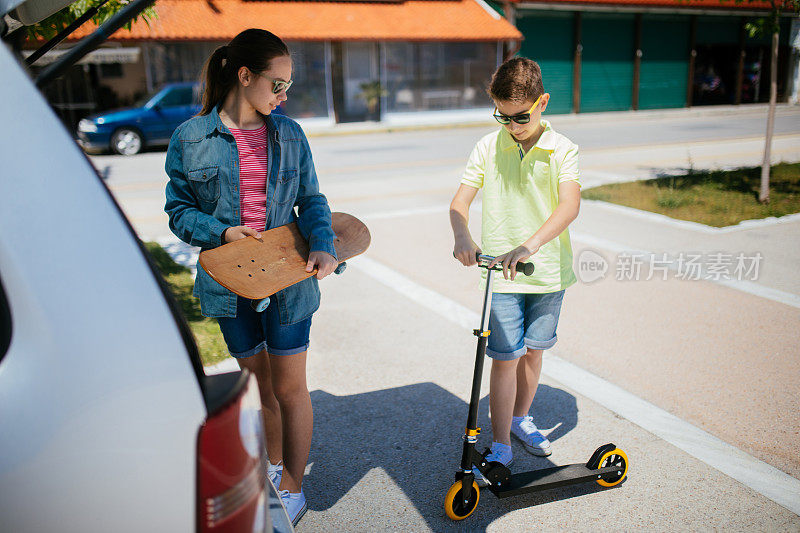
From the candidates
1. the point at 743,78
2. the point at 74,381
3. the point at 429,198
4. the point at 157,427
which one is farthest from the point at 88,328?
the point at 743,78

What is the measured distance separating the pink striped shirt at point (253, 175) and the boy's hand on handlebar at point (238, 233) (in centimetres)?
14

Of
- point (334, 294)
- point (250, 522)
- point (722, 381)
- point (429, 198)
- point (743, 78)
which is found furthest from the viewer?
point (743, 78)

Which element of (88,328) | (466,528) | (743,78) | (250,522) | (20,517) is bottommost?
(466,528)

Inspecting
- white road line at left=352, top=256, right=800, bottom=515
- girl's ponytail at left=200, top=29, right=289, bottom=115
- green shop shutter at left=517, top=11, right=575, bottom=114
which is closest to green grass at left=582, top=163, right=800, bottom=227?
white road line at left=352, top=256, right=800, bottom=515

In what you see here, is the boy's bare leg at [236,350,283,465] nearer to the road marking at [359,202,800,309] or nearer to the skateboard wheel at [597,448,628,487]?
the skateboard wheel at [597,448,628,487]

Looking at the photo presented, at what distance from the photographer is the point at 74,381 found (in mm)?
1149

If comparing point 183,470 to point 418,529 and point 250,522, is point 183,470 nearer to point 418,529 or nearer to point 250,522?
point 250,522

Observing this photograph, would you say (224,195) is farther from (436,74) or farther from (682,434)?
(436,74)

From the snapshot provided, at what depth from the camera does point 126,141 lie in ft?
54.6

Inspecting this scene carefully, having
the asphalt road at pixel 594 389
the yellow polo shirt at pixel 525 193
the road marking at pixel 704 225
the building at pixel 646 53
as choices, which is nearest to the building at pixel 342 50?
the building at pixel 646 53

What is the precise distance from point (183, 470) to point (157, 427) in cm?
9

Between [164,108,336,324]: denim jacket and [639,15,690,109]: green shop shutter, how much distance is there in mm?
29046

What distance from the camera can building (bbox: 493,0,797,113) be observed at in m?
26.1

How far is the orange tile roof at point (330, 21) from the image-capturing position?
21344 mm
